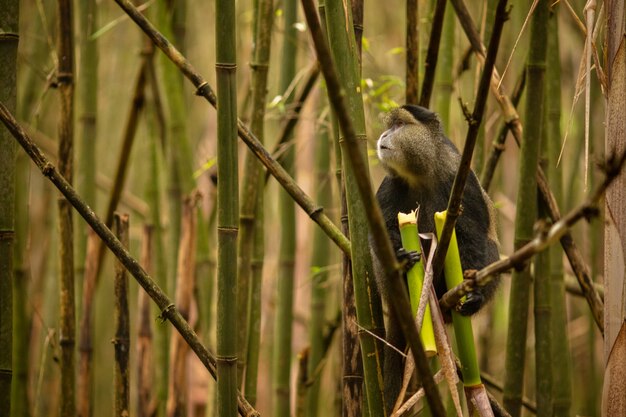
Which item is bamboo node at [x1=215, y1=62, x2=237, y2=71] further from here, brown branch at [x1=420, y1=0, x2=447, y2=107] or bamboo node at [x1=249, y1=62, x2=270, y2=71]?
bamboo node at [x1=249, y1=62, x2=270, y2=71]

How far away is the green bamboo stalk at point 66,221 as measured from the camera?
2.34 meters

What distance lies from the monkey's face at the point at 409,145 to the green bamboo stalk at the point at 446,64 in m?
0.08

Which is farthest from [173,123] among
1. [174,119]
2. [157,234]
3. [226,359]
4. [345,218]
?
[226,359]

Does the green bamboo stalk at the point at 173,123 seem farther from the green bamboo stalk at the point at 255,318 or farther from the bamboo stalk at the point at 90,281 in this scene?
the green bamboo stalk at the point at 255,318

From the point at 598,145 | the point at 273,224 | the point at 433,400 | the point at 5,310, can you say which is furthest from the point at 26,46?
the point at 433,400

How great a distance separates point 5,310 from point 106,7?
133 inches

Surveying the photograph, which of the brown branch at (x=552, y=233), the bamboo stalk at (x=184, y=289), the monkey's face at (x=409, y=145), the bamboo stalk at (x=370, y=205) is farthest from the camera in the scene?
the bamboo stalk at (x=184, y=289)

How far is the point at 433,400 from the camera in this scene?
1.38 m

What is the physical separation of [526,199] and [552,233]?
41.9 inches

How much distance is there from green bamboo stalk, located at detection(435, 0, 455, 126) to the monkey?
91 millimetres

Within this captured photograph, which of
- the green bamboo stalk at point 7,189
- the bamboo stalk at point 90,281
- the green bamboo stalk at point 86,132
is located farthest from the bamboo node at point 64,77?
the bamboo stalk at point 90,281

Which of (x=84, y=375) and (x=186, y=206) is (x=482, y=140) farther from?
(x=84, y=375)

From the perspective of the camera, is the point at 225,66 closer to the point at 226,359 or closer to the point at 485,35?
the point at 226,359

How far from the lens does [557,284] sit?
2.76 meters
